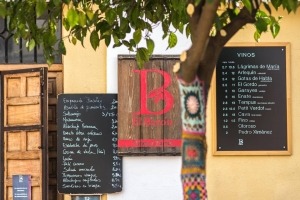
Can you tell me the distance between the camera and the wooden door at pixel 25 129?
10.2 meters

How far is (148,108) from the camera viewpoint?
33.4ft

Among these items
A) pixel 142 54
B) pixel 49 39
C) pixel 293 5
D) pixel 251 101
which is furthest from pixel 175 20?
pixel 251 101

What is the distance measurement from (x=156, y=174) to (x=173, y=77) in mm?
1168

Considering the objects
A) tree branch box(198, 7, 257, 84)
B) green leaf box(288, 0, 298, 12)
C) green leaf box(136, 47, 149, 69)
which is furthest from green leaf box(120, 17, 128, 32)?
green leaf box(288, 0, 298, 12)

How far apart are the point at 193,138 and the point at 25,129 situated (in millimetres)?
5464

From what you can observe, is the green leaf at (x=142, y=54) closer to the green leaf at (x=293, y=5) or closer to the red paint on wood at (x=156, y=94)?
the green leaf at (x=293, y=5)

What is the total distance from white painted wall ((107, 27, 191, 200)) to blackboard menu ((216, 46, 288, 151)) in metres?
0.60

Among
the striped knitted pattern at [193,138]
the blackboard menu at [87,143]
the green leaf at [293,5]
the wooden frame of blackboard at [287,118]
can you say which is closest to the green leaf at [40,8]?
the striped knitted pattern at [193,138]

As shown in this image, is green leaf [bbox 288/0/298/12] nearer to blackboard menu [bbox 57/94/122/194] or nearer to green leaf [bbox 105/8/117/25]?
green leaf [bbox 105/8/117/25]

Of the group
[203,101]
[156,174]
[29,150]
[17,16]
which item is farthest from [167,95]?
[203,101]

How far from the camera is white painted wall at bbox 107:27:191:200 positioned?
10.2m

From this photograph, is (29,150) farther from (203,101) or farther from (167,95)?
(203,101)

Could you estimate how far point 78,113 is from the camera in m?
10.3

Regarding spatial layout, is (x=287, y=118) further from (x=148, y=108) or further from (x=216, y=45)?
(x=216, y=45)
